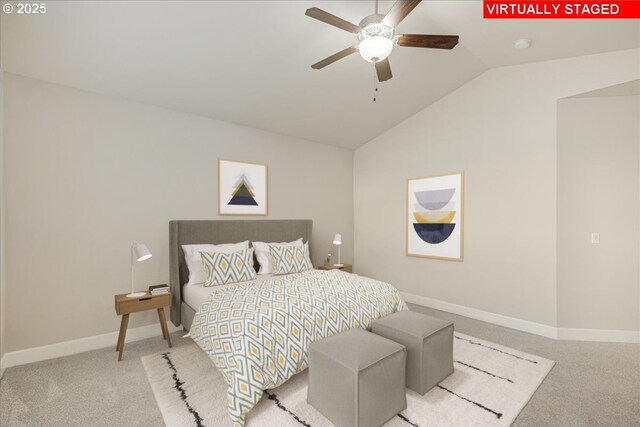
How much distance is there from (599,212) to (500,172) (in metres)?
1.08

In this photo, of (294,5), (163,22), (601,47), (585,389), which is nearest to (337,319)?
(585,389)

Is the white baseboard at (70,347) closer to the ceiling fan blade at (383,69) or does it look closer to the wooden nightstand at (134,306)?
the wooden nightstand at (134,306)

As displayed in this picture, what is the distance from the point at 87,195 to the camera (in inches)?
120

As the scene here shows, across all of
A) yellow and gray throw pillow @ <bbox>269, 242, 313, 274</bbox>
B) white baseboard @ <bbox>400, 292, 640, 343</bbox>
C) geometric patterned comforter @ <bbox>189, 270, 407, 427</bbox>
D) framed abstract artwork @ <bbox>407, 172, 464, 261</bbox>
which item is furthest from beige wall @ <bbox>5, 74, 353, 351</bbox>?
white baseboard @ <bbox>400, 292, 640, 343</bbox>

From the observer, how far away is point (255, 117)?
13.2 ft

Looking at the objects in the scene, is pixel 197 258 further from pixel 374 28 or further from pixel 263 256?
pixel 374 28

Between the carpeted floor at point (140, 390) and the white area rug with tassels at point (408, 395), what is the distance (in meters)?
0.09

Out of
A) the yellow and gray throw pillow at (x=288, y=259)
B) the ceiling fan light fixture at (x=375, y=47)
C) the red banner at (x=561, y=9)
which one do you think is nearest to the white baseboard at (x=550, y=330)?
the yellow and gray throw pillow at (x=288, y=259)

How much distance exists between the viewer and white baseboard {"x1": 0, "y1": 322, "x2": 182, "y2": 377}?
269cm

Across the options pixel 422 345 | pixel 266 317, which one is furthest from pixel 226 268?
pixel 422 345

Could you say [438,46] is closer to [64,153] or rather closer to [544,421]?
[544,421]

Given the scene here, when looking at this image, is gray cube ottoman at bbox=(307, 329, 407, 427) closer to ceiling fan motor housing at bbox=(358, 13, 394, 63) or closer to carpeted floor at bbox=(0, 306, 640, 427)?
carpeted floor at bbox=(0, 306, 640, 427)

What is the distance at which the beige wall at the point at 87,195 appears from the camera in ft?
9.02

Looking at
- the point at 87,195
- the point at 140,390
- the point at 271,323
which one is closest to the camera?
the point at 271,323
